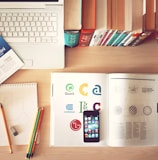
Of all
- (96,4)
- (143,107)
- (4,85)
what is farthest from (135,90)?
(4,85)

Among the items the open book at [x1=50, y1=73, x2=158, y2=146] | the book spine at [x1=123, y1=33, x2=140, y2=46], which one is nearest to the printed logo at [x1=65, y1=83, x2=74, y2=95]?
the open book at [x1=50, y1=73, x2=158, y2=146]

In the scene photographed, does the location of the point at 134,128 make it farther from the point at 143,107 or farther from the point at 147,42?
the point at 147,42

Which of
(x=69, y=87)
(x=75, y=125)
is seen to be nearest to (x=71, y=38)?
(x=69, y=87)

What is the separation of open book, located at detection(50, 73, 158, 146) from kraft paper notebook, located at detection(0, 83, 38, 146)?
0.07 m

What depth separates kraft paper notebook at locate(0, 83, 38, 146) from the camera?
0.93 metres

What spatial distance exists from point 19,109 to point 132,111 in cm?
33

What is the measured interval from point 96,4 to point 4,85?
369mm

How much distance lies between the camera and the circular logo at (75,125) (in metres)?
0.92

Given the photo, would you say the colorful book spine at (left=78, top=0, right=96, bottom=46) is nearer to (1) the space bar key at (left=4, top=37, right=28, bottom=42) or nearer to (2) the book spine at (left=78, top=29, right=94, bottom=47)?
(2) the book spine at (left=78, top=29, right=94, bottom=47)

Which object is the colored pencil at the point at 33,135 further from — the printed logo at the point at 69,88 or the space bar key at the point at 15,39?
the space bar key at the point at 15,39

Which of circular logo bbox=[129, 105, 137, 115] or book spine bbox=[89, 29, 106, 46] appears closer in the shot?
book spine bbox=[89, 29, 106, 46]

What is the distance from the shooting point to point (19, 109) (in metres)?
0.93

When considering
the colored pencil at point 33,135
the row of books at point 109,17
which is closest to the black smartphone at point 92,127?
the colored pencil at point 33,135

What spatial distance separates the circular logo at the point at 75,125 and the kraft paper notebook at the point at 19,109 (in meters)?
0.12
